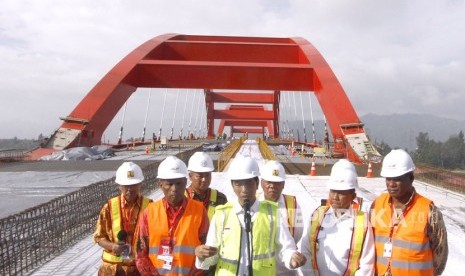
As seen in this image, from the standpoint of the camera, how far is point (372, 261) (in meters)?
3.54

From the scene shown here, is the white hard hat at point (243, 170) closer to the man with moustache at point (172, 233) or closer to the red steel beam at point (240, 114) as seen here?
the man with moustache at point (172, 233)

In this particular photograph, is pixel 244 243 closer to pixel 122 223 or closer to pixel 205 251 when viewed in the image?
pixel 205 251

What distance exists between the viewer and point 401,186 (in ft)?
→ 11.9

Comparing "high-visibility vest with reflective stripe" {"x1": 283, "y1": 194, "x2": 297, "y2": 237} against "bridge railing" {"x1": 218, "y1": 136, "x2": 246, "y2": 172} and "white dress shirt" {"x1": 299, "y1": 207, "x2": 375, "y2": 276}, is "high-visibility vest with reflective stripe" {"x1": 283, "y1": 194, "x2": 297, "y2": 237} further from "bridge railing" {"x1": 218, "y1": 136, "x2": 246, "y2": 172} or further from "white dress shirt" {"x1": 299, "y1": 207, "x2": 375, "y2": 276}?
"bridge railing" {"x1": 218, "y1": 136, "x2": 246, "y2": 172}

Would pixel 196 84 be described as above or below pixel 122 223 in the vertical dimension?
above

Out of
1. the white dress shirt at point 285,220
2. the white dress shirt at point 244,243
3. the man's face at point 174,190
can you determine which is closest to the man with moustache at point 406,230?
the white dress shirt at point 285,220

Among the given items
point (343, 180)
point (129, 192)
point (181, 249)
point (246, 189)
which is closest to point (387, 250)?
point (343, 180)

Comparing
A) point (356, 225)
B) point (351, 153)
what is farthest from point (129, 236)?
point (351, 153)

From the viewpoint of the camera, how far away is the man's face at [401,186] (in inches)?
142

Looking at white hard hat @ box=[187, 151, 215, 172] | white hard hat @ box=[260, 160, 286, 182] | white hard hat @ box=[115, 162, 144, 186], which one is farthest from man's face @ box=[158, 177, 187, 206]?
white hard hat @ box=[260, 160, 286, 182]

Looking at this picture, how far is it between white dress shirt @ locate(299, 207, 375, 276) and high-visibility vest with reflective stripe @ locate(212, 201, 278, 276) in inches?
21.2

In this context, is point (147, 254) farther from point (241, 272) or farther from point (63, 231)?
point (63, 231)

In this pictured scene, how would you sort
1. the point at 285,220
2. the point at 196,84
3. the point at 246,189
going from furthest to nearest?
the point at 196,84 < the point at 285,220 < the point at 246,189

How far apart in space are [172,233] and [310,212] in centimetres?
541
